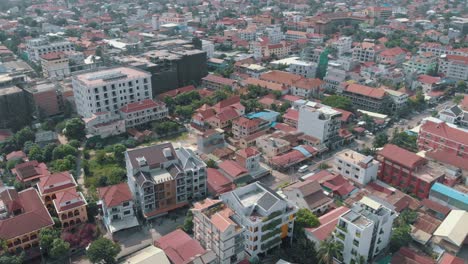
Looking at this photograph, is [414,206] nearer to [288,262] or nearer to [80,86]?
[288,262]

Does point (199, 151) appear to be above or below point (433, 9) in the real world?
below

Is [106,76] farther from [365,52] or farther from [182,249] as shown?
[365,52]

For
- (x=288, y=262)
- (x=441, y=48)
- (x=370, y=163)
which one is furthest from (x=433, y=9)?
(x=288, y=262)

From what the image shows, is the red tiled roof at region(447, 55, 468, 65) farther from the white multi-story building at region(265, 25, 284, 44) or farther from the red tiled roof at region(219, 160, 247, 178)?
the red tiled roof at region(219, 160, 247, 178)

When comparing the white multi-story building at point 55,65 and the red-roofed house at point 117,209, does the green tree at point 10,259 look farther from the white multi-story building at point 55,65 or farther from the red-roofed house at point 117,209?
the white multi-story building at point 55,65

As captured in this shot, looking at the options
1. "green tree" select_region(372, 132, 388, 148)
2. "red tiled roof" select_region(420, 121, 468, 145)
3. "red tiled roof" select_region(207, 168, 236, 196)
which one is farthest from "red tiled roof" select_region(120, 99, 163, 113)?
"red tiled roof" select_region(420, 121, 468, 145)

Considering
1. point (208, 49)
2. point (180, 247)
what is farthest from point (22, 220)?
point (208, 49)

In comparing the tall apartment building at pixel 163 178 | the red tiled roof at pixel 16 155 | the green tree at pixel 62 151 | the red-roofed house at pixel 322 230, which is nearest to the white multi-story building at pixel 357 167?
the red-roofed house at pixel 322 230
